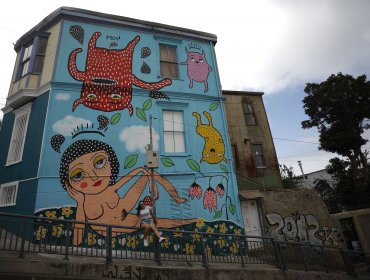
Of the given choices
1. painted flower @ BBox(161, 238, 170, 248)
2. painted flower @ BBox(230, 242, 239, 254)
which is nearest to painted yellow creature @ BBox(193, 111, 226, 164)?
painted flower @ BBox(230, 242, 239, 254)

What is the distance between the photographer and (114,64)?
46.7ft

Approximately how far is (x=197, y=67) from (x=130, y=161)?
6767 millimetres

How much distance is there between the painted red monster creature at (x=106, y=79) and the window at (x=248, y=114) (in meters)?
7.43

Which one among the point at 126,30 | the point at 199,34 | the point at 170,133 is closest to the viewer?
the point at 170,133

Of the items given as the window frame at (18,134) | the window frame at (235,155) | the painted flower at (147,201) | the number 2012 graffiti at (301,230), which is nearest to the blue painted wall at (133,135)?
the painted flower at (147,201)

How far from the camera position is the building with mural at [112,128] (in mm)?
11812

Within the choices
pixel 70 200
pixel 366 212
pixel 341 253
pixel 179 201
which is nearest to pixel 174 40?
pixel 179 201

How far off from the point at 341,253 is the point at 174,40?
13.4 metres

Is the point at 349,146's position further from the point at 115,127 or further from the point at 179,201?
the point at 115,127

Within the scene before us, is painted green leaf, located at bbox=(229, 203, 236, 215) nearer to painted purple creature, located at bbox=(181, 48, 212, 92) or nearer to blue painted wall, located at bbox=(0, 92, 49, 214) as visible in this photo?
painted purple creature, located at bbox=(181, 48, 212, 92)

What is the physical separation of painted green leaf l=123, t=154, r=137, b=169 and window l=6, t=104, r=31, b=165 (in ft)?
15.4

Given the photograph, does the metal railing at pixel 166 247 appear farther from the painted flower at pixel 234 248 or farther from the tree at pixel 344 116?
the tree at pixel 344 116

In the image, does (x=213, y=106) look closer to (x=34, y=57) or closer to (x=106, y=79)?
(x=106, y=79)

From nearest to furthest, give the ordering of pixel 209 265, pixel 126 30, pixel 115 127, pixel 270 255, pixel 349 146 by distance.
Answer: pixel 209 265 < pixel 270 255 < pixel 115 127 < pixel 126 30 < pixel 349 146
